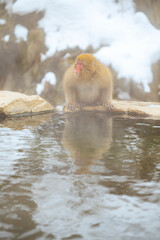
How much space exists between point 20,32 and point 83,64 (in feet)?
15.9

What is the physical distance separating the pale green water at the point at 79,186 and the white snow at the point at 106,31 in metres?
4.51

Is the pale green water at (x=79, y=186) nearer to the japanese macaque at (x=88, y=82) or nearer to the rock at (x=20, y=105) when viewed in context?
the rock at (x=20, y=105)

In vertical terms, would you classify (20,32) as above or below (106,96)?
above

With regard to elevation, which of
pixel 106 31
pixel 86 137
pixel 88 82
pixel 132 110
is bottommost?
pixel 86 137

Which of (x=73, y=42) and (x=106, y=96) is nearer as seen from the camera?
(x=106, y=96)

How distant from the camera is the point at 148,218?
1484mm

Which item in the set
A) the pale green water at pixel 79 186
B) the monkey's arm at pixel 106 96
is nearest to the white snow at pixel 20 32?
the monkey's arm at pixel 106 96

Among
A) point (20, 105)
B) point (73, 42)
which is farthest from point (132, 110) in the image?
point (73, 42)

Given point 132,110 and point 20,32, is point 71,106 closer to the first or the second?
point 132,110

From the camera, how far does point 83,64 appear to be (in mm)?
Result: 4559

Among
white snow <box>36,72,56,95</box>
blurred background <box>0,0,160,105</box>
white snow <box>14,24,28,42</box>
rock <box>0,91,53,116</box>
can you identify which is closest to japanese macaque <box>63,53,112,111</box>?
rock <box>0,91,53,116</box>

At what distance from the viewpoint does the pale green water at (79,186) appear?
139 centimetres

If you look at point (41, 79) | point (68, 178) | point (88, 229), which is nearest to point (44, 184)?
point (68, 178)

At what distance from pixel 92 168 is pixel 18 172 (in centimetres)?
48
